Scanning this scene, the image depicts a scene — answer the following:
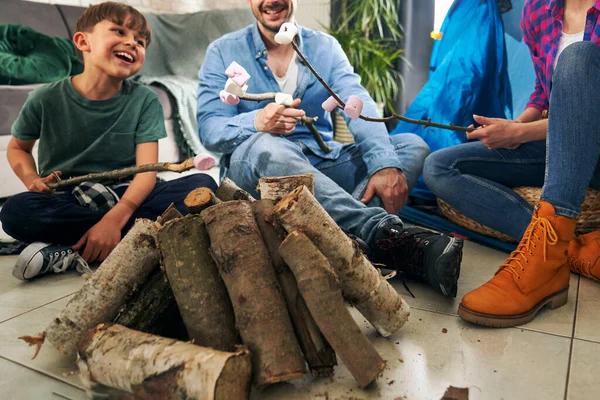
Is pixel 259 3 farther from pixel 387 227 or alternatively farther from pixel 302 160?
pixel 387 227

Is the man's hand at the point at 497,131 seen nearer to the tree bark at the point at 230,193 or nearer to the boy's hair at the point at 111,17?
the tree bark at the point at 230,193

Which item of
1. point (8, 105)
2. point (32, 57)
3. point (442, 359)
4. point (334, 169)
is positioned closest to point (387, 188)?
point (334, 169)

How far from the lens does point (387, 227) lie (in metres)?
1.26

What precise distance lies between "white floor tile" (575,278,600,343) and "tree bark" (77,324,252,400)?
2.23ft

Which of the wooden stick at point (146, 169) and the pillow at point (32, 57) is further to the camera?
the pillow at point (32, 57)

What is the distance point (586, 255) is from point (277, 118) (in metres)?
0.86

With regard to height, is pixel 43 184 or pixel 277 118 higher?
pixel 277 118

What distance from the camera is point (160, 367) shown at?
2.28 ft

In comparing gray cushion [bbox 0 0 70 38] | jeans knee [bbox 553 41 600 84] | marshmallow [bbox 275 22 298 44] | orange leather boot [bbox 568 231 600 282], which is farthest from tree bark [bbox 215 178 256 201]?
gray cushion [bbox 0 0 70 38]

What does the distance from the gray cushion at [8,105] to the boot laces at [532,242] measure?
2.12 meters

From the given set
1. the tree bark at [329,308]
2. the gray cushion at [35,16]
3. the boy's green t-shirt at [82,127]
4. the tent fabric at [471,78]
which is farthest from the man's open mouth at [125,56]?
the gray cushion at [35,16]

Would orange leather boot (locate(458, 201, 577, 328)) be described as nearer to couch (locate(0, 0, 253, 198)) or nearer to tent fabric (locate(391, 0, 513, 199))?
tent fabric (locate(391, 0, 513, 199))

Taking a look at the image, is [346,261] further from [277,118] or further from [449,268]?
[277,118]

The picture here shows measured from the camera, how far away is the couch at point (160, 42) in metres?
2.19
